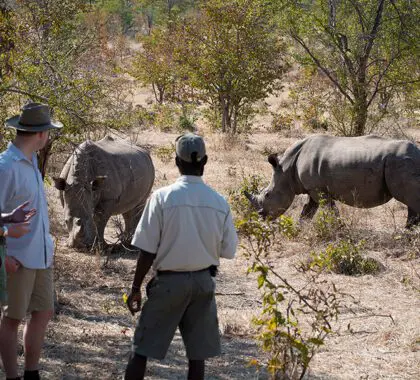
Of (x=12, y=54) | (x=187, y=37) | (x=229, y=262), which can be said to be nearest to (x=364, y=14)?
(x=187, y=37)

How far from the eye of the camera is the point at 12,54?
284 inches

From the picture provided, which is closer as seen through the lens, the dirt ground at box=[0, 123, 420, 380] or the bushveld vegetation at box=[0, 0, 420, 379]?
the dirt ground at box=[0, 123, 420, 380]

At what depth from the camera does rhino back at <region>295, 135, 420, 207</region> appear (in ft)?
36.4

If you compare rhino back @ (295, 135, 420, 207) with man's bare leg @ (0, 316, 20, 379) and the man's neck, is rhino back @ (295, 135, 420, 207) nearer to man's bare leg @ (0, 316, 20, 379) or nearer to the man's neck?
the man's neck

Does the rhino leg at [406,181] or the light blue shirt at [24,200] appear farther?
the rhino leg at [406,181]

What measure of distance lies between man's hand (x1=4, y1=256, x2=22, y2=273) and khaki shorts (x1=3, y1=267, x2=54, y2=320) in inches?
1.6

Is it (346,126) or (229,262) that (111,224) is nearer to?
(229,262)

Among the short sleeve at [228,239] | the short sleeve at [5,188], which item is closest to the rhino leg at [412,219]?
the short sleeve at [228,239]

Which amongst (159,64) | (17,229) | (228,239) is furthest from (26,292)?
(159,64)

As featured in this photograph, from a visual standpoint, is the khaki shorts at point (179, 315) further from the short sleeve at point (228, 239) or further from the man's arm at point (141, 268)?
the short sleeve at point (228, 239)

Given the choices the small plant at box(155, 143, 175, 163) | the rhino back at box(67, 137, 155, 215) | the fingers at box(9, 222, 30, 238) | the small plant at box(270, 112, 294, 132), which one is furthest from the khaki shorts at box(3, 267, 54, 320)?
the small plant at box(270, 112, 294, 132)

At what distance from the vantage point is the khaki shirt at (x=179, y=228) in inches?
177

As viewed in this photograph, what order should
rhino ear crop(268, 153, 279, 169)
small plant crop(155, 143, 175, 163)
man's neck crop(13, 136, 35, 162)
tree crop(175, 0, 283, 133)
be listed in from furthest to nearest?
1. tree crop(175, 0, 283, 133)
2. small plant crop(155, 143, 175, 163)
3. rhino ear crop(268, 153, 279, 169)
4. man's neck crop(13, 136, 35, 162)

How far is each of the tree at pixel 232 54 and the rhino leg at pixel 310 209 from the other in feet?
28.6
